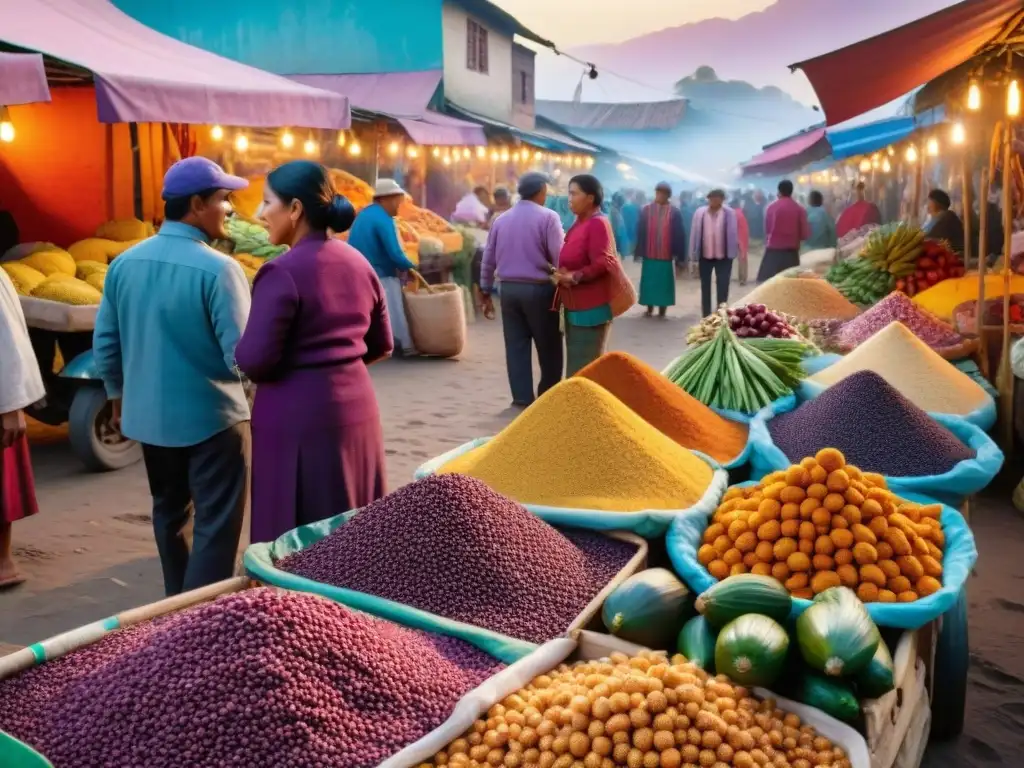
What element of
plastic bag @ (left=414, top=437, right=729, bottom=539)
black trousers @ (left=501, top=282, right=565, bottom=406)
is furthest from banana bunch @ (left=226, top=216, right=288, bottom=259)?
plastic bag @ (left=414, top=437, right=729, bottom=539)

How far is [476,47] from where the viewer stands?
1859 centimetres

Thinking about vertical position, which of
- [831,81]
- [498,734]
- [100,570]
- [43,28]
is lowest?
[100,570]

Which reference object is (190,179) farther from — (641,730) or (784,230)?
(784,230)

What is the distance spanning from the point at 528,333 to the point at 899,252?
260cm

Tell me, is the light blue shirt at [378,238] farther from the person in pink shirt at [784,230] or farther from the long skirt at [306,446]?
the long skirt at [306,446]

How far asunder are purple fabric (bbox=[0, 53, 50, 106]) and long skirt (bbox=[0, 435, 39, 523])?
1869 millimetres

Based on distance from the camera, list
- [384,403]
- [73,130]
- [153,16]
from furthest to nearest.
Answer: [153,16] < [73,130] < [384,403]

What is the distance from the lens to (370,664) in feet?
5.14

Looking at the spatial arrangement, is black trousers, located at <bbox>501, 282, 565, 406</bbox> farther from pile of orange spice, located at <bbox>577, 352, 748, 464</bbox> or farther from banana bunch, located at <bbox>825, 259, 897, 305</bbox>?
pile of orange spice, located at <bbox>577, 352, 748, 464</bbox>

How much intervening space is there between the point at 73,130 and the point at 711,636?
292 inches

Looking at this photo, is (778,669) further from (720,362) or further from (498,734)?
(720,362)

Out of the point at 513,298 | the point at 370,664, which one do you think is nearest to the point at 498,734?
the point at 370,664

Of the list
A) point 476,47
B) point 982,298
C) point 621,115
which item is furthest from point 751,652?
point 621,115

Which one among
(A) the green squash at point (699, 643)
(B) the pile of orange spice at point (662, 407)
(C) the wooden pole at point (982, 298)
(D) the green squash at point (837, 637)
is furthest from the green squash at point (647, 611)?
(C) the wooden pole at point (982, 298)
